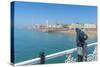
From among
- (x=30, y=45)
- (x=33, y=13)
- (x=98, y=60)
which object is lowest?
(x=98, y=60)

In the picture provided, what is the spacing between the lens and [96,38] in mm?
2803

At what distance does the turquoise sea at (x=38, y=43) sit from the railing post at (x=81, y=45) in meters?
0.07

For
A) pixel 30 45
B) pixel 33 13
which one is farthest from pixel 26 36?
pixel 33 13

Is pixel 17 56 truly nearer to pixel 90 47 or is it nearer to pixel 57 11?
pixel 57 11

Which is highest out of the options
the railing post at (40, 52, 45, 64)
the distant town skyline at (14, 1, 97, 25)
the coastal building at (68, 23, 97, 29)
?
the distant town skyline at (14, 1, 97, 25)

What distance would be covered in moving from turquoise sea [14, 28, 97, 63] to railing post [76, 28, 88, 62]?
7 centimetres

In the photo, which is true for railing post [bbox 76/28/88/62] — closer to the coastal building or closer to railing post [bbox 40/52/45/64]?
the coastal building

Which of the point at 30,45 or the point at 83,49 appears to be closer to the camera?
the point at 30,45

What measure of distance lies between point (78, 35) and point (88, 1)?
1.43ft

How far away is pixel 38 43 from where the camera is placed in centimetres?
250

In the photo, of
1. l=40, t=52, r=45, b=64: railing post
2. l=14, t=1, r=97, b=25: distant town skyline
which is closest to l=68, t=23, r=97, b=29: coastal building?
l=14, t=1, r=97, b=25: distant town skyline

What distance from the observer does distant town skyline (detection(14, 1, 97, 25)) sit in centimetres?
243
